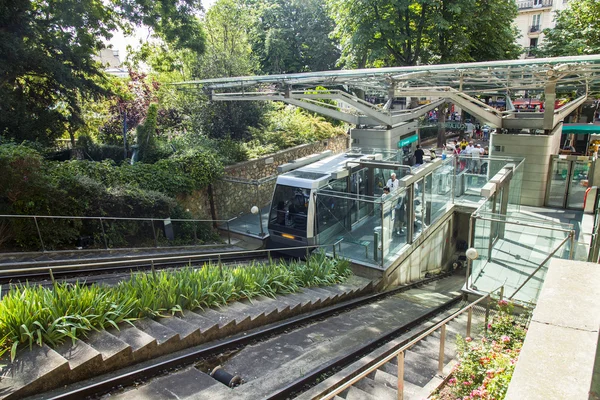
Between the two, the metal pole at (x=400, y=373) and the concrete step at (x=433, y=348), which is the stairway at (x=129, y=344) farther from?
the metal pole at (x=400, y=373)

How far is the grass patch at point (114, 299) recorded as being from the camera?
464 centimetres

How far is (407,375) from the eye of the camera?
18.1 feet

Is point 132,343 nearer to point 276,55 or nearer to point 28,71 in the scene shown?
point 28,71

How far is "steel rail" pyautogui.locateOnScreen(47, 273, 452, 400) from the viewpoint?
169 inches

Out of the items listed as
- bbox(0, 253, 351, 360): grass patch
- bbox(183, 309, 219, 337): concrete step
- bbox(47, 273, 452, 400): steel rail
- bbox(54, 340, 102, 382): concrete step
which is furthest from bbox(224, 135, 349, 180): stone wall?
bbox(54, 340, 102, 382): concrete step

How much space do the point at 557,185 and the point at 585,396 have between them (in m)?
14.6

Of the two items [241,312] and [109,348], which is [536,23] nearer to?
[241,312]

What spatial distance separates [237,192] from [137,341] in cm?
1106

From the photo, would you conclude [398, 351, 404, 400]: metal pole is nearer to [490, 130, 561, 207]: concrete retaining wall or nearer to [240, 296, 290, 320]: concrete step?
[240, 296, 290, 320]: concrete step

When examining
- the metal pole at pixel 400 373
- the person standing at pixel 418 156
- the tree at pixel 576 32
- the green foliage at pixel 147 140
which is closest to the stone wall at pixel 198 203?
the green foliage at pixel 147 140

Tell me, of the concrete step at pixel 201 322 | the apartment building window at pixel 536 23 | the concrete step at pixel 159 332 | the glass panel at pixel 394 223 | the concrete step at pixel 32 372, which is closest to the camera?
the concrete step at pixel 32 372

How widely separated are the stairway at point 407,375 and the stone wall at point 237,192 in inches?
311

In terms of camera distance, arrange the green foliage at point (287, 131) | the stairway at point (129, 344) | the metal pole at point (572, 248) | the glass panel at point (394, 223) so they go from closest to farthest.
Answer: the stairway at point (129, 344) → the metal pole at point (572, 248) → the glass panel at point (394, 223) → the green foliage at point (287, 131)

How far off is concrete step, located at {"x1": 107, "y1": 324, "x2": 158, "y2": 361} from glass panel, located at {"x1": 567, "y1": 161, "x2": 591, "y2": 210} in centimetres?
1483
